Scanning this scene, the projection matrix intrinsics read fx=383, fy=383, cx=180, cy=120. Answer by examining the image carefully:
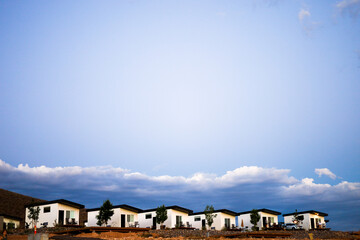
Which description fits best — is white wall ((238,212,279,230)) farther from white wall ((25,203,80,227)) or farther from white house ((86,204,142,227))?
white wall ((25,203,80,227))

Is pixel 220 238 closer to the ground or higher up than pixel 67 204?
closer to the ground

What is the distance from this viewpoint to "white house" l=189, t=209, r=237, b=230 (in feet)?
202

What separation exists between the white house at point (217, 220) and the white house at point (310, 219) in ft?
37.8

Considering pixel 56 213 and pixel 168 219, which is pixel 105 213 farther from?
pixel 168 219

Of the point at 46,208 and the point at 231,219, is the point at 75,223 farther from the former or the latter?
the point at 231,219

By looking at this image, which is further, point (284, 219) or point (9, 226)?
point (284, 219)

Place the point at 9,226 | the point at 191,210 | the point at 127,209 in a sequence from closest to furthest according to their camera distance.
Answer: the point at 9,226, the point at 127,209, the point at 191,210

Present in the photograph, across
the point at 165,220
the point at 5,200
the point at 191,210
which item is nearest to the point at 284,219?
the point at 191,210

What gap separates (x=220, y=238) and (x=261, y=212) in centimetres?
3898

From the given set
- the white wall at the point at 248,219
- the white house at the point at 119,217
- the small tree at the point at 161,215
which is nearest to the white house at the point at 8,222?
the white house at the point at 119,217

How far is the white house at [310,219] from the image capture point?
66062 millimetres

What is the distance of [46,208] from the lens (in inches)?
1987

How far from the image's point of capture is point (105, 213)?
167 ft

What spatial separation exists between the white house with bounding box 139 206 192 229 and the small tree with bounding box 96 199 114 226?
8711mm
